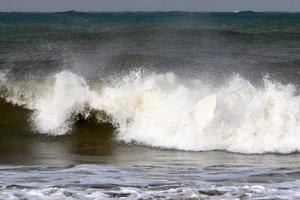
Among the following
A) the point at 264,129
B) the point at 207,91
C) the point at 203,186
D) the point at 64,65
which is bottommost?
the point at 203,186

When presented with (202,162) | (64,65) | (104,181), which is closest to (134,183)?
(104,181)

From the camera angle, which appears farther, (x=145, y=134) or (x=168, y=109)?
(x=168, y=109)

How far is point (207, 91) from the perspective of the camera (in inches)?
536

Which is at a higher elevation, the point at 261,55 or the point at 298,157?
the point at 261,55

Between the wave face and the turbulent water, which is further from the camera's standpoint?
the wave face

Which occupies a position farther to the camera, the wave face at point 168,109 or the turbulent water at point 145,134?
the wave face at point 168,109

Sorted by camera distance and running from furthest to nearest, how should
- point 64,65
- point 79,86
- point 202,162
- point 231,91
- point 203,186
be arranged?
1. point 64,65
2. point 79,86
3. point 231,91
4. point 202,162
5. point 203,186

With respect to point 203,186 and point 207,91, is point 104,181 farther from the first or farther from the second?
point 207,91

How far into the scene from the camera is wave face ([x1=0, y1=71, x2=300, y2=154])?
10.7 meters

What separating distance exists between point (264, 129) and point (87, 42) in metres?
18.5

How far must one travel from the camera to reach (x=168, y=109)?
40.0 ft

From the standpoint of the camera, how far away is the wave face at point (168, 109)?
10734 millimetres

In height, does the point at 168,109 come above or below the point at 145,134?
above

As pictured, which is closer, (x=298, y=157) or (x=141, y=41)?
(x=298, y=157)
